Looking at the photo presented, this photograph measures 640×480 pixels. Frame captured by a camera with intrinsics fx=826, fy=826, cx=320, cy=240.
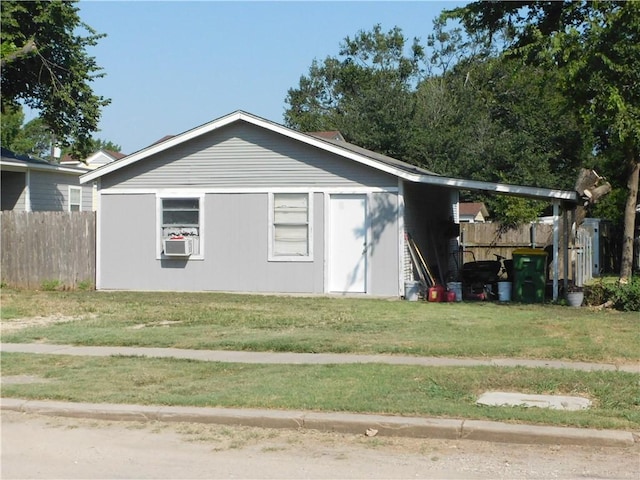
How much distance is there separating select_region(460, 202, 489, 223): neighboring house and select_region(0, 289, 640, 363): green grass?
80.8 feet

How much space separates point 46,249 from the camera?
69.1ft

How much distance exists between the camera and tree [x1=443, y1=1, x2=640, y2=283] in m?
15.1

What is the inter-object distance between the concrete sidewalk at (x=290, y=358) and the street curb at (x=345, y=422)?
107 inches

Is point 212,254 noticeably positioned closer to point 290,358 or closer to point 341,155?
point 341,155

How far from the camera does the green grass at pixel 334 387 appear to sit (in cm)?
793

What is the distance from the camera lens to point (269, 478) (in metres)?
6.25

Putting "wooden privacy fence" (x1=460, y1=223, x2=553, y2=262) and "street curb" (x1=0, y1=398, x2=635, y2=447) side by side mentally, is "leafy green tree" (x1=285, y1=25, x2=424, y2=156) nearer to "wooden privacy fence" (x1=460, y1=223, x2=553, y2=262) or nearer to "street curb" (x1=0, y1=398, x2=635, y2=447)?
"wooden privacy fence" (x1=460, y1=223, x2=553, y2=262)

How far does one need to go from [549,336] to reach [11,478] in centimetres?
860

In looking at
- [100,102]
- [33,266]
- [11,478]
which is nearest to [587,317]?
[11,478]

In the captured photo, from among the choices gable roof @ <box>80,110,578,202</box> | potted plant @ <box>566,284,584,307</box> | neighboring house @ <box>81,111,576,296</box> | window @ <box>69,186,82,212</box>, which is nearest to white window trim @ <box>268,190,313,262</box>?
neighboring house @ <box>81,111,576,296</box>

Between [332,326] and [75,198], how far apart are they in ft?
57.2

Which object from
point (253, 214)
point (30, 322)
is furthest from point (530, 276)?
point (30, 322)

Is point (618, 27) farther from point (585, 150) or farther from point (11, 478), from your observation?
point (585, 150)

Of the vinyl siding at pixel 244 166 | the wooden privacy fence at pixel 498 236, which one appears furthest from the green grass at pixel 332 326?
the wooden privacy fence at pixel 498 236
